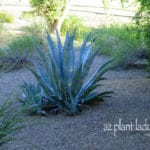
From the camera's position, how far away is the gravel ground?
514 centimetres

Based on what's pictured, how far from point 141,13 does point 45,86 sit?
221 centimetres

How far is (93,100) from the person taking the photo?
6922 mm

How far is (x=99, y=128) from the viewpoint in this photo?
224 inches

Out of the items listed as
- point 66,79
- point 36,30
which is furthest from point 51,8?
point 66,79

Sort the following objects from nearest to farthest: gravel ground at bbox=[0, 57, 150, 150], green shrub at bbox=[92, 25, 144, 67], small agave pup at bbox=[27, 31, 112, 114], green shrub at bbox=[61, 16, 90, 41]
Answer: gravel ground at bbox=[0, 57, 150, 150], small agave pup at bbox=[27, 31, 112, 114], green shrub at bbox=[92, 25, 144, 67], green shrub at bbox=[61, 16, 90, 41]

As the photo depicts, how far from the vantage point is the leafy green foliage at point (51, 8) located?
16.8 meters

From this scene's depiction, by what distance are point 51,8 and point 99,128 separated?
11627 millimetres

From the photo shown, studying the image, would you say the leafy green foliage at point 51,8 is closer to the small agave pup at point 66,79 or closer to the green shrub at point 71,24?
the green shrub at point 71,24

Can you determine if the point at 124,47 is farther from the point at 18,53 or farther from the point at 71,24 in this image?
the point at 71,24

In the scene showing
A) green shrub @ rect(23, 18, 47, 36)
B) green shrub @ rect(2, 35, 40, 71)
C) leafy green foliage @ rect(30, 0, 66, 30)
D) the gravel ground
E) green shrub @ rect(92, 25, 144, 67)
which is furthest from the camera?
leafy green foliage @ rect(30, 0, 66, 30)

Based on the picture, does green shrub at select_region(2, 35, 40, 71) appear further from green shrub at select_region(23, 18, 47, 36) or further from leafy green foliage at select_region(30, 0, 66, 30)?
leafy green foliage at select_region(30, 0, 66, 30)

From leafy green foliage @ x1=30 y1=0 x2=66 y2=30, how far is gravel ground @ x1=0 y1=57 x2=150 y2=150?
30.9 ft

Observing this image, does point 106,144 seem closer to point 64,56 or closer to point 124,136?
point 124,136

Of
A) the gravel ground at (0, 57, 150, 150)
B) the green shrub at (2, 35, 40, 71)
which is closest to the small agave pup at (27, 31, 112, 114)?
the gravel ground at (0, 57, 150, 150)
